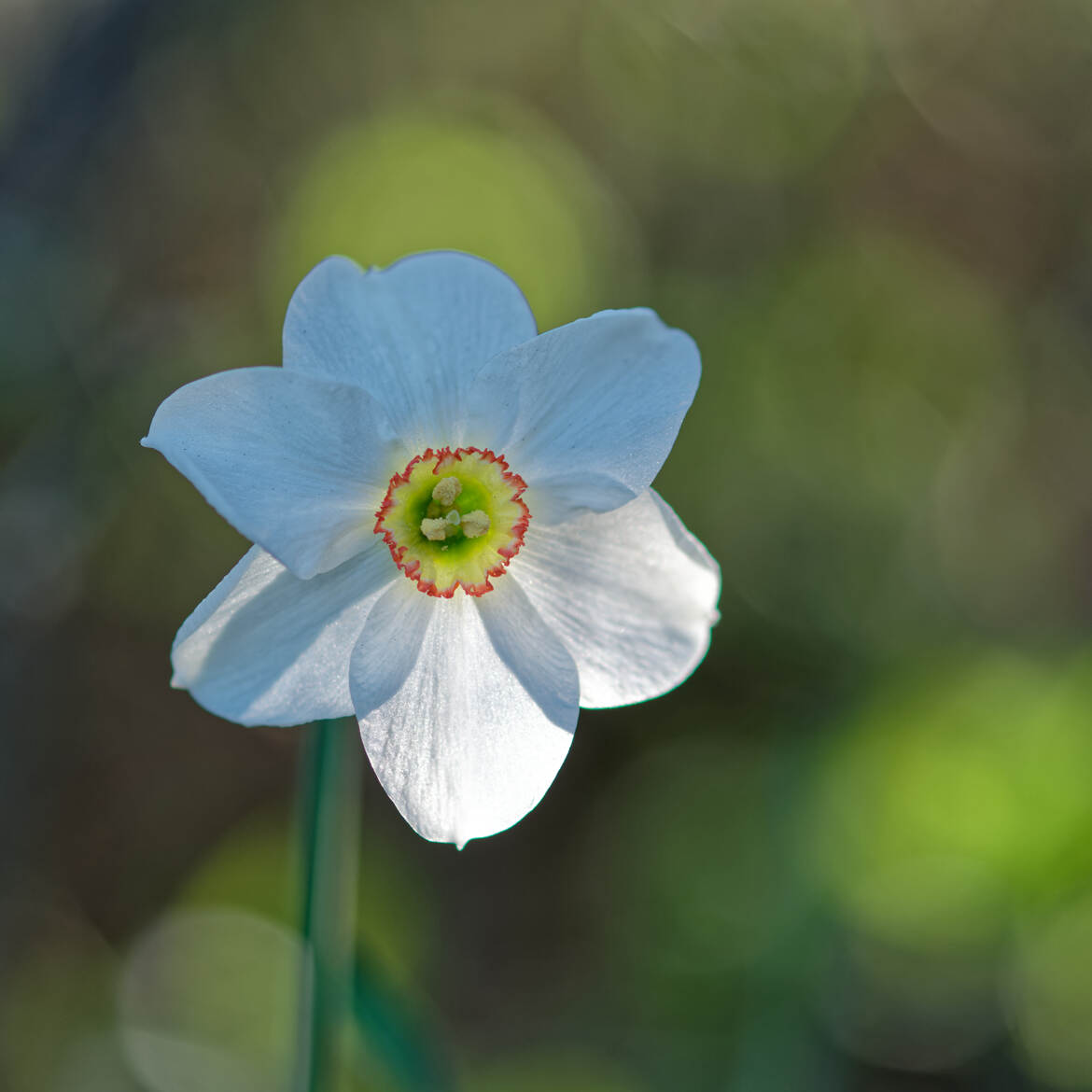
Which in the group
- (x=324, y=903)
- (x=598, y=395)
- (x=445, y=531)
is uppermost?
(x=598, y=395)

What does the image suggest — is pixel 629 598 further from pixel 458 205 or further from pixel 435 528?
pixel 458 205

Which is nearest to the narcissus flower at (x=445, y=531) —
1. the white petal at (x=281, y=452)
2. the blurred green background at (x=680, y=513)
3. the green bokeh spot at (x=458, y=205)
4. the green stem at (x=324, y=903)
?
the white petal at (x=281, y=452)

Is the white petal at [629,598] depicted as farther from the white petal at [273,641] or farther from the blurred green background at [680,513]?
the blurred green background at [680,513]

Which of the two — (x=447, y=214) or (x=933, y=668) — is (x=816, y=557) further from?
(x=447, y=214)

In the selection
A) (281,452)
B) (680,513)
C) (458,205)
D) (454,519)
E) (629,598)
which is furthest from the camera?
(458,205)

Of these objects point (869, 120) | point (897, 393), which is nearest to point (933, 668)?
point (897, 393)

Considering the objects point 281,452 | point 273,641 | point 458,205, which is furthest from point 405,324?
point 458,205

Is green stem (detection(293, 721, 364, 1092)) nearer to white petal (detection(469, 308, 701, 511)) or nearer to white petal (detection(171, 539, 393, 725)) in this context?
white petal (detection(171, 539, 393, 725))

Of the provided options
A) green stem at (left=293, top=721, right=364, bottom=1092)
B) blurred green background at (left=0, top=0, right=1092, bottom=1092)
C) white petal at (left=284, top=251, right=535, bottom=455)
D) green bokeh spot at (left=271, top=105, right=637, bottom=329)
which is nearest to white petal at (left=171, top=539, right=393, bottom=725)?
green stem at (left=293, top=721, right=364, bottom=1092)
